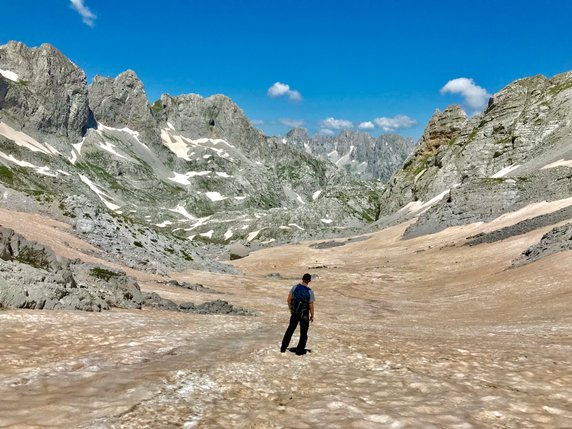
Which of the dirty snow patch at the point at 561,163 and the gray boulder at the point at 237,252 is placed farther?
the gray boulder at the point at 237,252

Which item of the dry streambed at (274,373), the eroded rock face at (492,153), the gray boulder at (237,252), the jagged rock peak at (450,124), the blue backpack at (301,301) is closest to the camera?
the dry streambed at (274,373)

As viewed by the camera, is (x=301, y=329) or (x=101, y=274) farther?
(x=101, y=274)

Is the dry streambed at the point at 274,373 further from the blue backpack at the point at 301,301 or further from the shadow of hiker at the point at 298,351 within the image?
the blue backpack at the point at 301,301

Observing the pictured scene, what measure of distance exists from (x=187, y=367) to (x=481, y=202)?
9830 centimetres

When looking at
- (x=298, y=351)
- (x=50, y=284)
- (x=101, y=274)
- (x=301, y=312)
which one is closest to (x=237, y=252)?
(x=101, y=274)

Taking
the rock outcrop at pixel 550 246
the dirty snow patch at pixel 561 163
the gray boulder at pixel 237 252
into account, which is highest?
the dirty snow patch at pixel 561 163

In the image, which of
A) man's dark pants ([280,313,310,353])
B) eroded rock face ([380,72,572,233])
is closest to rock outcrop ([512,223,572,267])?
man's dark pants ([280,313,310,353])

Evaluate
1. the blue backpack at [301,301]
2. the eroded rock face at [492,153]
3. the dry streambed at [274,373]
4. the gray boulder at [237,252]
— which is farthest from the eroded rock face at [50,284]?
the eroded rock face at [492,153]

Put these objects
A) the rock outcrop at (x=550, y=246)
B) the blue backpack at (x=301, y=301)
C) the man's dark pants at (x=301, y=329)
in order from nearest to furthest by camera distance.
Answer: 1. the man's dark pants at (x=301, y=329)
2. the blue backpack at (x=301, y=301)
3. the rock outcrop at (x=550, y=246)

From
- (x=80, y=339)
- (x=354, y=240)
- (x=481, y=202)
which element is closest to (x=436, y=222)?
(x=481, y=202)

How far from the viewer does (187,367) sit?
1373 centimetres

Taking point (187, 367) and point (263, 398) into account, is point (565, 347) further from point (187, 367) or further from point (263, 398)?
point (187, 367)

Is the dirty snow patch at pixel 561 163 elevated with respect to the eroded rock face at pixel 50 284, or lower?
elevated

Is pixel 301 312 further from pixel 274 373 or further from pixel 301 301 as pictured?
pixel 274 373
